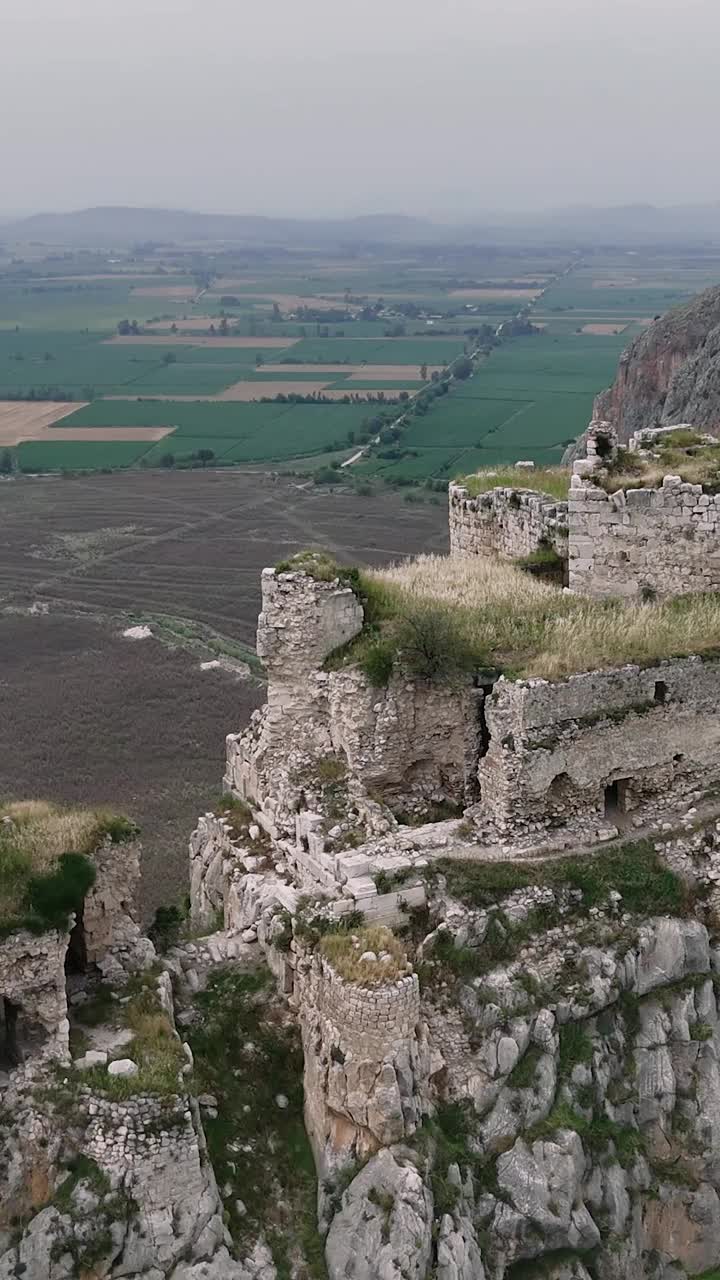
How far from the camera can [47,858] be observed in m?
15.7

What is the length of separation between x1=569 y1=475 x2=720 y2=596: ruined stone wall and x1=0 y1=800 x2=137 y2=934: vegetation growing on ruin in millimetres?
8460

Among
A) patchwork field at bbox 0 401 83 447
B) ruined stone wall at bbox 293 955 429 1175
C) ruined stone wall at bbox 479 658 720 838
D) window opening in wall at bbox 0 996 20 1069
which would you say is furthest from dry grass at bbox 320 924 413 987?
patchwork field at bbox 0 401 83 447

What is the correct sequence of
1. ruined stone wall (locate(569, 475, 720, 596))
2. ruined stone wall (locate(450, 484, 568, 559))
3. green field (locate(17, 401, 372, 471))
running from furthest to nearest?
green field (locate(17, 401, 372, 471)) → ruined stone wall (locate(450, 484, 568, 559)) → ruined stone wall (locate(569, 475, 720, 596))

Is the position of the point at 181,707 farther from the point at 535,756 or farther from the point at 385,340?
the point at 385,340

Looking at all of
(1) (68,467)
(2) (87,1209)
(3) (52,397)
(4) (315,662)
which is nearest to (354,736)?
(4) (315,662)

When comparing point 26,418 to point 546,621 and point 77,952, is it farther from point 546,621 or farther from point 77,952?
point 77,952

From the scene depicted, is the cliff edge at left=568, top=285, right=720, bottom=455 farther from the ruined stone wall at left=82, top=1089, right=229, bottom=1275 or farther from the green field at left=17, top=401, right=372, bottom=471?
the ruined stone wall at left=82, top=1089, right=229, bottom=1275

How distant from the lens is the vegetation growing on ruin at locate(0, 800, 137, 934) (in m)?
15.0

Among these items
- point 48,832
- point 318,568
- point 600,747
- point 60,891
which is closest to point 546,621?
point 600,747

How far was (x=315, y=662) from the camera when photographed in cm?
1908

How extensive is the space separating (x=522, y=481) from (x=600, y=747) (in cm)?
828

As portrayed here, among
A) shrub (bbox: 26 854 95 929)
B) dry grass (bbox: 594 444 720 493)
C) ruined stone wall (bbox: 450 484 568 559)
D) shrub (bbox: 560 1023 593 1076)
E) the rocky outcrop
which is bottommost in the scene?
the rocky outcrop

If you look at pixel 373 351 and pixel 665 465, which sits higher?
pixel 665 465

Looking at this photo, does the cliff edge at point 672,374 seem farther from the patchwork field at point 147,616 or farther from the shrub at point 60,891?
the shrub at point 60,891
